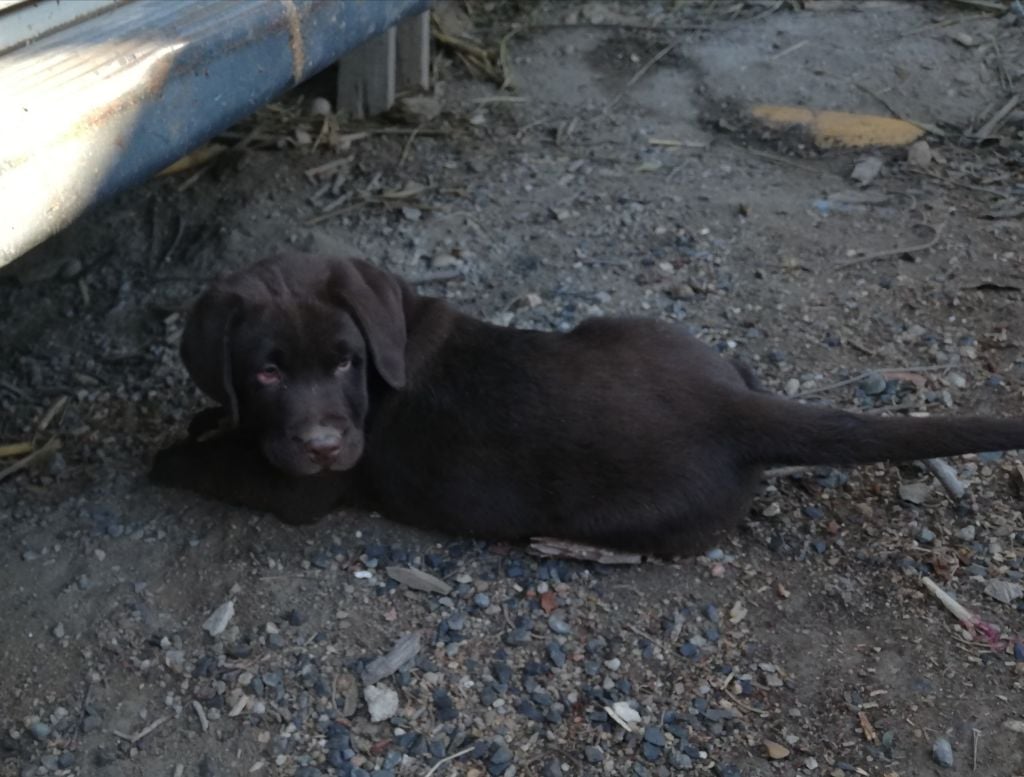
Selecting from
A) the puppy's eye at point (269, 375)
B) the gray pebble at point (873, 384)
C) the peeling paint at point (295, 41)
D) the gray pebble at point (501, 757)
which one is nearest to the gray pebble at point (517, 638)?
the gray pebble at point (501, 757)

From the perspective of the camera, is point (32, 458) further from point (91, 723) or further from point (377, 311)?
point (377, 311)

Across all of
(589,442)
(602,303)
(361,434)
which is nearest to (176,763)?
(361,434)

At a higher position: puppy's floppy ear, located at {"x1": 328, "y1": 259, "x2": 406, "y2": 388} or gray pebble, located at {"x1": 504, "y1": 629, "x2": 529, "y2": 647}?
puppy's floppy ear, located at {"x1": 328, "y1": 259, "x2": 406, "y2": 388}

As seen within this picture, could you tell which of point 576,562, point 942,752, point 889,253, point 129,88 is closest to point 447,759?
point 576,562

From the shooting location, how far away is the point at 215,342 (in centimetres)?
404

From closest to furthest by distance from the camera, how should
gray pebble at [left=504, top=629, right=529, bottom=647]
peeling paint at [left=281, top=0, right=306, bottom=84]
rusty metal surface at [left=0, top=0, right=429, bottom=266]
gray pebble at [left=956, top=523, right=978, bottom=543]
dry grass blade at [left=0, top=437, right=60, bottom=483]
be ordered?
1. rusty metal surface at [left=0, top=0, right=429, bottom=266]
2. gray pebble at [left=504, top=629, right=529, bottom=647]
3. gray pebble at [left=956, top=523, right=978, bottom=543]
4. peeling paint at [left=281, top=0, right=306, bottom=84]
5. dry grass blade at [left=0, top=437, right=60, bottom=483]

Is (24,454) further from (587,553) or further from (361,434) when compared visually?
(587,553)

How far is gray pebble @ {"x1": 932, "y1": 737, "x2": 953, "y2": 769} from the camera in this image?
134 inches

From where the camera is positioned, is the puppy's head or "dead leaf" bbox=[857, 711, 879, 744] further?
the puppy's head

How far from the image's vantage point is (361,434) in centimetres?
Answer: 418

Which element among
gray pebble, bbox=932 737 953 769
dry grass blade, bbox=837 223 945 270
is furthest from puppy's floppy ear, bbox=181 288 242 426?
dry grass blade, bbox=837 223 945 270

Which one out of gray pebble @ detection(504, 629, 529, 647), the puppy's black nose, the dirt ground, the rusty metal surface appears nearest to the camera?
the rusty metal surface

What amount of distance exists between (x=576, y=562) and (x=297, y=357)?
3.84 ft

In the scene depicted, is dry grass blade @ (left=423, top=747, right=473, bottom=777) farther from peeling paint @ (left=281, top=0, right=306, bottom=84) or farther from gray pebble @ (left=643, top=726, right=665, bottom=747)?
peeling paint @ (left=281, top=0, right=306, bottom=84)
